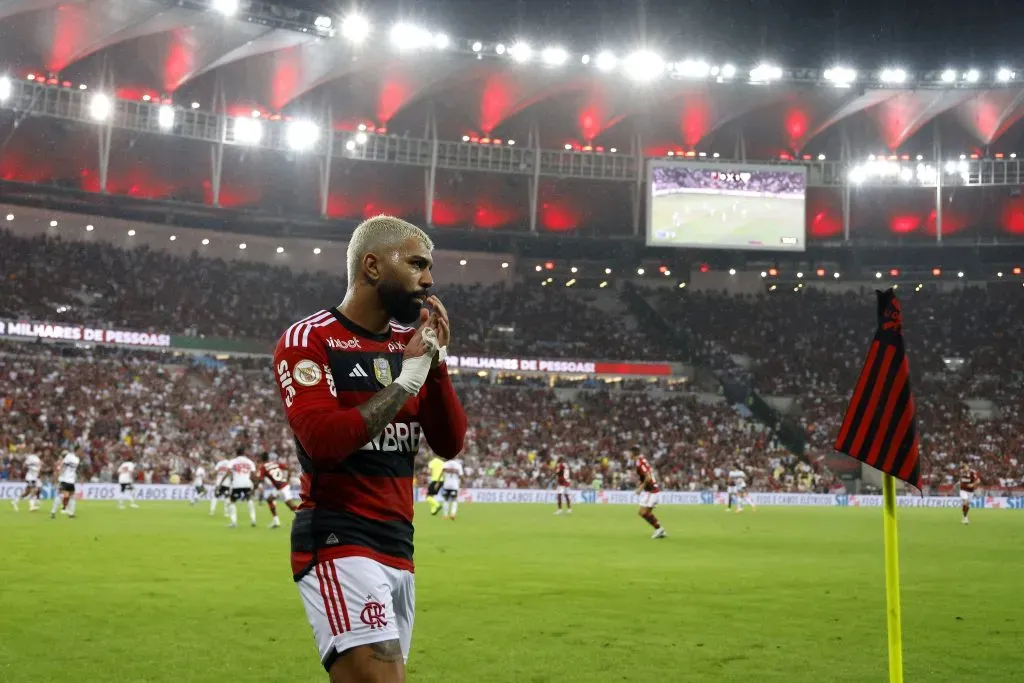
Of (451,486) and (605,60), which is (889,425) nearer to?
(451,486)

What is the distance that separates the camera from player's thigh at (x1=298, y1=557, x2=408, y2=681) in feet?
14.0

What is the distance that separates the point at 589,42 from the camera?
59.9m

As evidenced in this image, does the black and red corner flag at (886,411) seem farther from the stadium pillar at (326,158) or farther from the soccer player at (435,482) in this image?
the stadium pillar at (326,158)

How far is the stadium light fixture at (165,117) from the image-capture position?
52.2 meters

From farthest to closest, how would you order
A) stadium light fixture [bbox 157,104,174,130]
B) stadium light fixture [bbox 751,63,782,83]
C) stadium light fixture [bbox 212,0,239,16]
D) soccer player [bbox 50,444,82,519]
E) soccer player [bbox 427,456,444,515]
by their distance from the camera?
1. stadium light fixture [bbox 751,63,782,83]
2. stadium light fixture [bbox 157,104,174,130]
3. stadium light fixture [bbox 212,0,239,16]
4. soccer player [bbox 427,456,444,515]
5. soccer player [bbox 50,444,82,519]

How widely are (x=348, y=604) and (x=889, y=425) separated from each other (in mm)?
3231

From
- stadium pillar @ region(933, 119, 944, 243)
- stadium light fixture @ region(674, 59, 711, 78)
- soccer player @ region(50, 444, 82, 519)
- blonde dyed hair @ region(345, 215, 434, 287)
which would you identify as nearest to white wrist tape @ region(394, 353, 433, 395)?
blonde dyed hair @ region(345, 215, 434, 287)

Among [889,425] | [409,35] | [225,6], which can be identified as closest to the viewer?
[889,425]

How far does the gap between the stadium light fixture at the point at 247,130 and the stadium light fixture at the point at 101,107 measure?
6.61 metres

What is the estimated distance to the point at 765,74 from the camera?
5803 cm

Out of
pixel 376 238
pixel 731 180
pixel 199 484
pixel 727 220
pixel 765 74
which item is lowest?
pixel 199 484

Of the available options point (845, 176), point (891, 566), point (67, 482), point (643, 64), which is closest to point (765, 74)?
point (643, 64)

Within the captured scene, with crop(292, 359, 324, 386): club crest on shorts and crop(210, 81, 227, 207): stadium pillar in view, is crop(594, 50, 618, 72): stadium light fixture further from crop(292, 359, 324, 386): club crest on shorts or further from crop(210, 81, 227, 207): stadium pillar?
crop(292, 359, 324, 386): club crest on shorts

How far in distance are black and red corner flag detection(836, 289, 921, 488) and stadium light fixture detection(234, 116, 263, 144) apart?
51.7m
